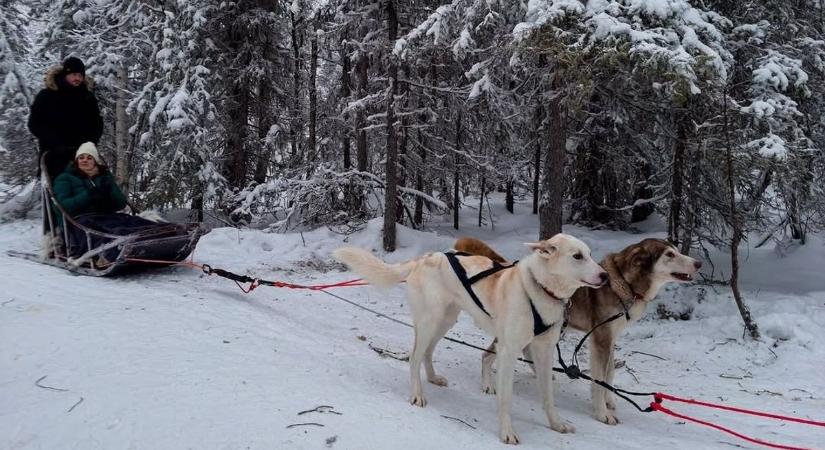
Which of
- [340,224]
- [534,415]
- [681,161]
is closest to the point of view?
[534,415]

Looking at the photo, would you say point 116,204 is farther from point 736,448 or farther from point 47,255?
point 736,448

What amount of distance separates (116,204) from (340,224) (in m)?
5.19

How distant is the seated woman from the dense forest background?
15.3 ft

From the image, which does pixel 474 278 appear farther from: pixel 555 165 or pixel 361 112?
pixel 361 112

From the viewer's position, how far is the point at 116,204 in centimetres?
727

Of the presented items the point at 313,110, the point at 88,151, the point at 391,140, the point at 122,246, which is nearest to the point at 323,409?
the point at 122,246

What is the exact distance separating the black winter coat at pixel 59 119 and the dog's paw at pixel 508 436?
23.3ft

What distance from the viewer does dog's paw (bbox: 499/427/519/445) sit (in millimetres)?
3695

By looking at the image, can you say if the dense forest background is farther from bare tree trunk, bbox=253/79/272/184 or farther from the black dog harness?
the black dog harness

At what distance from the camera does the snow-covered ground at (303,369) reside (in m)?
3.10

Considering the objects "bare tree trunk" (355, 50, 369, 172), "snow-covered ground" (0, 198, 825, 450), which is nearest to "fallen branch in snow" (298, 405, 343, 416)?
"snow-covered ground" (0, 198, 825, 450)

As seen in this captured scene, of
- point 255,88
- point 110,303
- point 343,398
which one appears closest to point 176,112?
point 255,88

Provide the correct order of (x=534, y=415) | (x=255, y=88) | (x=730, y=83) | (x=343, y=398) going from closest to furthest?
1. (x=343, y=398)
2. (x=534, y=415)
3. (x=730, y=83)
4. (x=255, y=88)

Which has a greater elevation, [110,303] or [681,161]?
[681,161]
